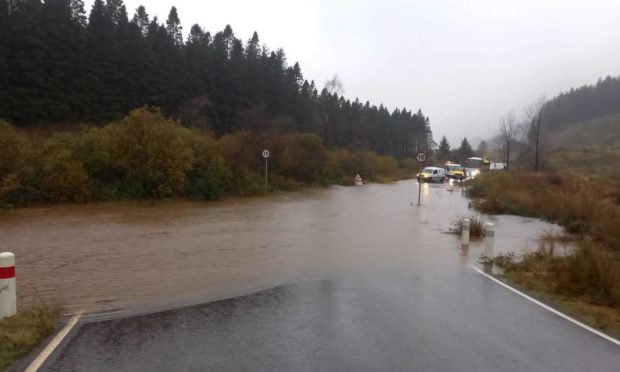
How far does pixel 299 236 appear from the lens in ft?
49.3

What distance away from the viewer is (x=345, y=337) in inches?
236

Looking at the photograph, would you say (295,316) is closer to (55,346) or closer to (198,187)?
(55,346)

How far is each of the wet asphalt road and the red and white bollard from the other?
3.49 ft

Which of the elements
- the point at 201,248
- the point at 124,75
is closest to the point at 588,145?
the point at 124,75

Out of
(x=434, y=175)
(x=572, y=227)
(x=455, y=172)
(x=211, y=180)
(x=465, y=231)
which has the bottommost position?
(x=572, y=227)

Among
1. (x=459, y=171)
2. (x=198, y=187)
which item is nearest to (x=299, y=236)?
(x=198, y=187)

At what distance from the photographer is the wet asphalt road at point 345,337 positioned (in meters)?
5.18

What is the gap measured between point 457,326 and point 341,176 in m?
43.0

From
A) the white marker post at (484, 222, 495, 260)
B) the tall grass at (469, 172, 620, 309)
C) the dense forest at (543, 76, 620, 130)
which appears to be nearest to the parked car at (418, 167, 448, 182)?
the tall grass at (469, 172, 620, 309)

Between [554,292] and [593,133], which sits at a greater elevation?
[593,133]

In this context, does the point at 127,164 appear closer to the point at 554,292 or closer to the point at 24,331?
the point at 24,331

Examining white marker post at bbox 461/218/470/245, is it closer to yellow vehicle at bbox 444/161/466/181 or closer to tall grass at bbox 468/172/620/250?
tall grass at bbox 468/172/620/250

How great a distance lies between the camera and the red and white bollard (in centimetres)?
625

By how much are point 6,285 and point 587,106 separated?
162 m
